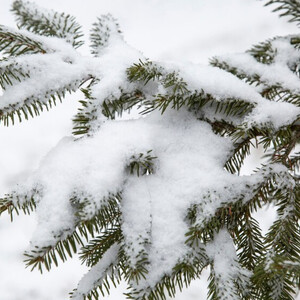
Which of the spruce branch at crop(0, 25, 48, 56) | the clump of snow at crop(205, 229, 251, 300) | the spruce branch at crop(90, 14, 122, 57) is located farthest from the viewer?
the spruce branch at crop(90, 14, 122, 57)

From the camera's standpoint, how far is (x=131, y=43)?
4008 millimetres

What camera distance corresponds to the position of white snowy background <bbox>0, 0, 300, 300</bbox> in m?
2.70

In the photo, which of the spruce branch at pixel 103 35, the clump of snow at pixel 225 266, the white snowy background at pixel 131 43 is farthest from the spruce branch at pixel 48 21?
the white snowy background at pixel 131 43

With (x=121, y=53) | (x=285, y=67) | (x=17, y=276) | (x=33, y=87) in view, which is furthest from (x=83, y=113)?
(x=17, y=276)

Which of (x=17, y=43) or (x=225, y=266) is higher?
(x=17, y=43)

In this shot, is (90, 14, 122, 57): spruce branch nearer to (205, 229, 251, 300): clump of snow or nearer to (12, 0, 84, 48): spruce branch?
(12, 0, 84, 48): spruce branch

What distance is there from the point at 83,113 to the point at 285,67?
0.51 metres

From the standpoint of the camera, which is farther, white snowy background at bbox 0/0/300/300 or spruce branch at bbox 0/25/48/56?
white snowy background at bbox 0/0/300/300

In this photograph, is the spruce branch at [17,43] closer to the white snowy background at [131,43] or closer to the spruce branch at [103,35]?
the spruce branch at [103,35]

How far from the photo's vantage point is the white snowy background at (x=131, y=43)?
→ 2699 mm

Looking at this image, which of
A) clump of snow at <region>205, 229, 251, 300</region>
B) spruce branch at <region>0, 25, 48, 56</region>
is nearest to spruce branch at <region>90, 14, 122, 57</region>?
spruce branch at <region>0, 25, 48, 56</region>

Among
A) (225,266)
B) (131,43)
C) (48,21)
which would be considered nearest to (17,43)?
(48,21)

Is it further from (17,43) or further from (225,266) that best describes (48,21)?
(225,266)

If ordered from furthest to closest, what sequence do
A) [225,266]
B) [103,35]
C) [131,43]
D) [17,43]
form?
1. [131,43]
2. [103,35]
3. [17,43]
4. [225,266]
